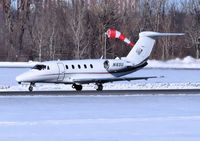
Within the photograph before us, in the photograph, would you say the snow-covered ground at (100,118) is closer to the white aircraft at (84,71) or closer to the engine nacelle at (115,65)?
the white aircraft at (84,71)

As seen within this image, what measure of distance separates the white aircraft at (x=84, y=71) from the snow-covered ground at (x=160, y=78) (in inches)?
76.7

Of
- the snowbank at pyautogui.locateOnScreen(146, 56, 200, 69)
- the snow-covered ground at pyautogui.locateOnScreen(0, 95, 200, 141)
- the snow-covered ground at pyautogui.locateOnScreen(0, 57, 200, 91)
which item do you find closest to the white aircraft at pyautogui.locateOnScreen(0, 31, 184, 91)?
the snow-covered ground at pyautogui.locateOnScreen(0, 57, 200, 91)

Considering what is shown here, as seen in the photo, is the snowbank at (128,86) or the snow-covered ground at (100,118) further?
the snowbank at (128,86)

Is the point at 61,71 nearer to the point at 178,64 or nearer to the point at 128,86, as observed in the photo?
the point at 128,86

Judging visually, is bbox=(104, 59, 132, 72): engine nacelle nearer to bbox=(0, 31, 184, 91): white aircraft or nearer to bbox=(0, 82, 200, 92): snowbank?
bbox=(0, 31, 184, 91): white aircraft

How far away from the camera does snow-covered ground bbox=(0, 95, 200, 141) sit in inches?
601

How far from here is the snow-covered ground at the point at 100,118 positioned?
1527 centimetres

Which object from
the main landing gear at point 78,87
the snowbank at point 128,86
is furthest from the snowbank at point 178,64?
the main landing gear at point 78,87

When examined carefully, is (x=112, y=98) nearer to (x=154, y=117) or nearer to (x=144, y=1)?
(x=154, y=117)

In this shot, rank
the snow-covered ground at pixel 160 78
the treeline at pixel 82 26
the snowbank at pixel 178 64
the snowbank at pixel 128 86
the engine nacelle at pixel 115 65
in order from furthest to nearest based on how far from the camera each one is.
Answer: the treeline at pixel 82 26, the snowbank at pixel 178 64, the snow-covered ground at pixel 160 78, the snowbank at pixel 128 86, the engine nacelle at pixel 115 65

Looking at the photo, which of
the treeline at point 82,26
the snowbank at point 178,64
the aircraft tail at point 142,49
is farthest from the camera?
the treeline at point 82,26

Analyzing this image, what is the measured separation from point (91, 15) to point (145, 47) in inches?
1515

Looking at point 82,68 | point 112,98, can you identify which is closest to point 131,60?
point 82,68

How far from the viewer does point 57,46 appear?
73.9m
